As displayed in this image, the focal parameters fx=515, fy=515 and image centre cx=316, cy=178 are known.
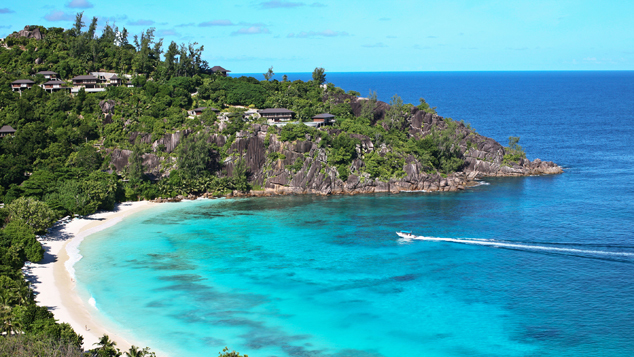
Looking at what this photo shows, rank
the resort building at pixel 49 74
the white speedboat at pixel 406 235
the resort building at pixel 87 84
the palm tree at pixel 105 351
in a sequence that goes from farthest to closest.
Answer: the resort building at pixel 49 74 < the resort building at pixel 87 84 < the white speedboat at pixel 406 235 < the palm tree at pixel 105 351

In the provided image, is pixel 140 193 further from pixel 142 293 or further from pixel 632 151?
pixel 632 151

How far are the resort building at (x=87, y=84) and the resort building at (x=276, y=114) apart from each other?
44.4m

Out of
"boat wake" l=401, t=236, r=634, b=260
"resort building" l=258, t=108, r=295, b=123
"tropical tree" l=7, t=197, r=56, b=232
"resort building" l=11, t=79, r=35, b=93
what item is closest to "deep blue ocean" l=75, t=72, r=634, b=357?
"boat wake" l=401, t=236, r=634, b=260

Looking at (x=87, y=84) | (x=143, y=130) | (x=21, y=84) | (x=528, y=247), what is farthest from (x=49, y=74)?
(x=528, y=247)

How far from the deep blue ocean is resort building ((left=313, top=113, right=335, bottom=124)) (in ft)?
89.1

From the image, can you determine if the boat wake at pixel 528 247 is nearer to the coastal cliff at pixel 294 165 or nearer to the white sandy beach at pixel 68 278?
the coastal cliff at pixel 294 165

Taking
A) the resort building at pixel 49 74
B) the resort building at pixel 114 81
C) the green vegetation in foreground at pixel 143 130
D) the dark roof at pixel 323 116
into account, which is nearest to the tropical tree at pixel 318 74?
the green vegetation in foreground at pixel 143 130

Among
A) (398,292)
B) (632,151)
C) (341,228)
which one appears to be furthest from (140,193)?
(632,151)

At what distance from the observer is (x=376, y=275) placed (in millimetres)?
67000

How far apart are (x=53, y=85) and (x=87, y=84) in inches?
319

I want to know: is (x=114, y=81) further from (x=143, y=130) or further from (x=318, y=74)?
(x=318, y=74)

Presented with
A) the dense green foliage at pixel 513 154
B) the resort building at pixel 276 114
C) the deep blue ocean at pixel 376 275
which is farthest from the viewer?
the dense green foliage at pixel 513 154

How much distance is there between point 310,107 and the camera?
13200cm

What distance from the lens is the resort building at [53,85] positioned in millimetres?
132250
